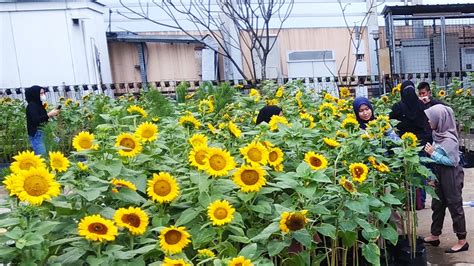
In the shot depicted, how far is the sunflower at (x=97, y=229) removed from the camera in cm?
150

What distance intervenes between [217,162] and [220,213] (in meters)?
0.20

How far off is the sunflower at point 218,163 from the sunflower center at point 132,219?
0.30m

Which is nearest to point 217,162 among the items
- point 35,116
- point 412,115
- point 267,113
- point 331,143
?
point 331,143

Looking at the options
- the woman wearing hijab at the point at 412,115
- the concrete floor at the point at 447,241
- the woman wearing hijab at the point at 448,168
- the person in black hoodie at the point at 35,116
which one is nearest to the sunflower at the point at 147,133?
the woman wearing hijab at the point at 448,168

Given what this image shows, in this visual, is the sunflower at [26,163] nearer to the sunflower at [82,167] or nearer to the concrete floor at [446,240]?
the sunflower at [82,167]

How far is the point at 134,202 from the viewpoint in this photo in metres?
1.77

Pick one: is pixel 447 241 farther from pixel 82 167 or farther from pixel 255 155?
pixel 82 167

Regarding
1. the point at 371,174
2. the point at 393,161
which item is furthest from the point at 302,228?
the point at 393,161

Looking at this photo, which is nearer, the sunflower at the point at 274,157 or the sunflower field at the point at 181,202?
the sunflower field at the point at 181,202

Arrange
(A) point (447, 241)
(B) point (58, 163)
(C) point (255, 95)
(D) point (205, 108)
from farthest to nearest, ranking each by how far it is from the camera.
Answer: (C) point (255, 95)
(A) point (447, 241)
(D) point (205, 108)
(B) point (58, 163)

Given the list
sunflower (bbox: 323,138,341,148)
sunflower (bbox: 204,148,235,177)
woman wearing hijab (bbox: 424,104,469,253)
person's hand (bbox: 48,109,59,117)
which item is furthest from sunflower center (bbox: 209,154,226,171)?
person's hand (bbox: 48,109,59,117)

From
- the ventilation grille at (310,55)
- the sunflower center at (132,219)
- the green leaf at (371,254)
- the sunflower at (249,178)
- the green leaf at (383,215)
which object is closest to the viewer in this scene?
the sunflower center at (132,219)

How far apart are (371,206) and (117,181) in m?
1.07

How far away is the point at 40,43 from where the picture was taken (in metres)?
12.0
